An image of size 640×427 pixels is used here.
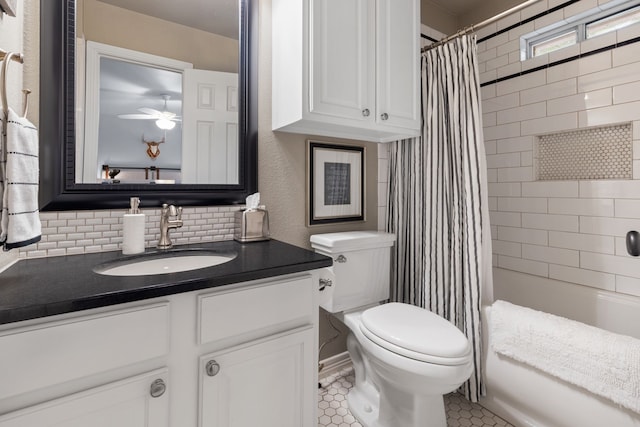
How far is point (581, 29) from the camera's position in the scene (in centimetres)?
192

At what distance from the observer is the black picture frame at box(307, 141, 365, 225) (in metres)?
1.68

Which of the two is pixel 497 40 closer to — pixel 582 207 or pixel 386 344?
pixel 582 207

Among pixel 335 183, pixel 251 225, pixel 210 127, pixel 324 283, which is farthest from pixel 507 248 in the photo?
pixel 210 127

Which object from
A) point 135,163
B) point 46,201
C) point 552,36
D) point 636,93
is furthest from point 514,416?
point 552,36

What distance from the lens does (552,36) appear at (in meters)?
2.06

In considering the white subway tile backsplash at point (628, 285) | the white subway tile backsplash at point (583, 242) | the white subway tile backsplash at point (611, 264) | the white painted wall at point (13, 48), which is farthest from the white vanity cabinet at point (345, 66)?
the white subway tile backsplash at point (628, 285)

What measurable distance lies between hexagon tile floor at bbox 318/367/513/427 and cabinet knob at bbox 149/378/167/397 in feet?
3.16

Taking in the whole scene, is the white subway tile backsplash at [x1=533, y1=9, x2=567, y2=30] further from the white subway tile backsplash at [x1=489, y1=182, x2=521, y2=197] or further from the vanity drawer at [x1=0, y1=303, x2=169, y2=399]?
the vanity drawer at [x1=0, y1=303, x2=169, y2=399]

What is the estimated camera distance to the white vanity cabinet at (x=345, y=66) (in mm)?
1295

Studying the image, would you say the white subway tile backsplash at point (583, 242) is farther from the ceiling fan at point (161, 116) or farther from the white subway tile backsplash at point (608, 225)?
the ceiling fan at point (161, 116)

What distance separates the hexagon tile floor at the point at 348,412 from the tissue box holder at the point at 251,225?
37.3 inches

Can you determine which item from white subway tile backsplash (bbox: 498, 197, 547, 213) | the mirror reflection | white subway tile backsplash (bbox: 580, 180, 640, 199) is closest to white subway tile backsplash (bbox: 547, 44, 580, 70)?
white subway tile backsplash (bbox: 580, 180, 640, 199)

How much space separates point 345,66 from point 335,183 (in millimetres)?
652

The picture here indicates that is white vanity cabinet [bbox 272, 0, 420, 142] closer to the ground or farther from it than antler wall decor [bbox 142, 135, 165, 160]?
farther from it
